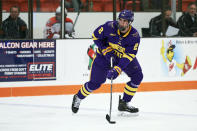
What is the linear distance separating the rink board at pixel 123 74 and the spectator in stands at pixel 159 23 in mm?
120

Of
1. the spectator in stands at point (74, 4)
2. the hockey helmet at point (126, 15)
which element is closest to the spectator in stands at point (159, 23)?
the spectator in stands at point (74, 4)

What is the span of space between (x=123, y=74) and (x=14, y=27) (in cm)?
161

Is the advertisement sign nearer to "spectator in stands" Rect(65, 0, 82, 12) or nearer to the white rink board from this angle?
the white rink board

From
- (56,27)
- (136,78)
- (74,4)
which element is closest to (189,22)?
(74,4)

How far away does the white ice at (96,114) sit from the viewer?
446 centimetres

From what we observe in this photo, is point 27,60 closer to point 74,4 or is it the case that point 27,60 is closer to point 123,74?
point 74,4

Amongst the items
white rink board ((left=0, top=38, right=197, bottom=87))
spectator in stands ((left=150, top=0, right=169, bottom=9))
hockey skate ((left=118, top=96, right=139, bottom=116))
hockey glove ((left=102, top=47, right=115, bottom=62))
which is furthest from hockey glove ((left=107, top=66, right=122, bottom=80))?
spectator in stands ((left=150, top=0, right=169, bottom=9))

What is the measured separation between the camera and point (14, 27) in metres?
6.13

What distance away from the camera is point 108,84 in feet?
21.2

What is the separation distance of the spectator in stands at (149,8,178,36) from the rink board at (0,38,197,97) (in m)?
0.12

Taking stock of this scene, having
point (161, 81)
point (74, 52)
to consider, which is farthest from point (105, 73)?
point (161, 81)

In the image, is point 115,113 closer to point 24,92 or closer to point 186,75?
point 24,92

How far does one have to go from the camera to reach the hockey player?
473 centimetres

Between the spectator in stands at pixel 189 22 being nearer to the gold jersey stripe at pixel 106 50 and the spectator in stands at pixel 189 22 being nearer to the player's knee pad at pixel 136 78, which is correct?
the player's knee pad at pixel 136 78
